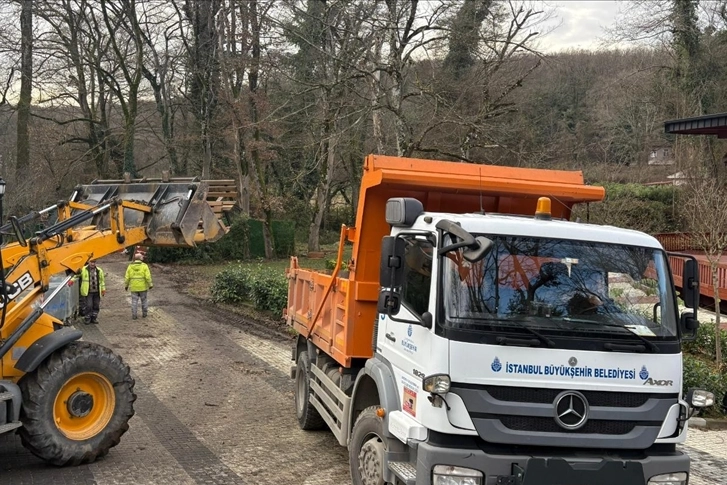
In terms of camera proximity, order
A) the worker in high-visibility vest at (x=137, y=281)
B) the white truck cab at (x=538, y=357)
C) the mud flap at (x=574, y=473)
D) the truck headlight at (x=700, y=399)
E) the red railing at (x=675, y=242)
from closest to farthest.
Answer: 1. the mud flap at (x=574, y=473)
2. the white truck cab at (x=538, y=357)
3. the truck headlight at (x=700, y=399)
4. the worker in high-visibility vest at (x=137, y=281)
5. the red railing at (x=675, y=242)

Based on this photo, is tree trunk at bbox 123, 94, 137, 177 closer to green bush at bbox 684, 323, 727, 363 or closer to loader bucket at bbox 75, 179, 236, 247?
loader bucket at bbox 75, 179, 236, 247

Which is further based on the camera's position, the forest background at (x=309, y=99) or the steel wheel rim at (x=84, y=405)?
the forest background at (x=309, y=99)

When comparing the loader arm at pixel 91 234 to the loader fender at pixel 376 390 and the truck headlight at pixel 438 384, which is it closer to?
the loader fender at pixel 376 390

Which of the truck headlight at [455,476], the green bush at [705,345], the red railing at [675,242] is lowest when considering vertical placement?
the green bush at [705,345]

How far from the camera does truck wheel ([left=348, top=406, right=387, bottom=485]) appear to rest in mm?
5391

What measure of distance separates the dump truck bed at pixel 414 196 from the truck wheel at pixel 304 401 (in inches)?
60.5

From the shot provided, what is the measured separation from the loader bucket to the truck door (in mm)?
3245


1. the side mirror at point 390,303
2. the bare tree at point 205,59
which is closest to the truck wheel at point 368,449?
the side mirror at point 390,303

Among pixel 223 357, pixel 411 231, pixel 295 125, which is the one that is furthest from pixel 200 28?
pixel 411 231

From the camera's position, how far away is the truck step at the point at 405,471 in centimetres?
482

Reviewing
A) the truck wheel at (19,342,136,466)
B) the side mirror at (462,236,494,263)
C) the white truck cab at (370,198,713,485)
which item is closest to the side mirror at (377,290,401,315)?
the white truck cab at (370,198,713,485)

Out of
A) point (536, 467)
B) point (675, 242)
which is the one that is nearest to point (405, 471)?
point (536, 467)

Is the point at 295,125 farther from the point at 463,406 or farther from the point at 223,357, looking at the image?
the point at 463,406

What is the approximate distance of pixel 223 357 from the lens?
13383mm
